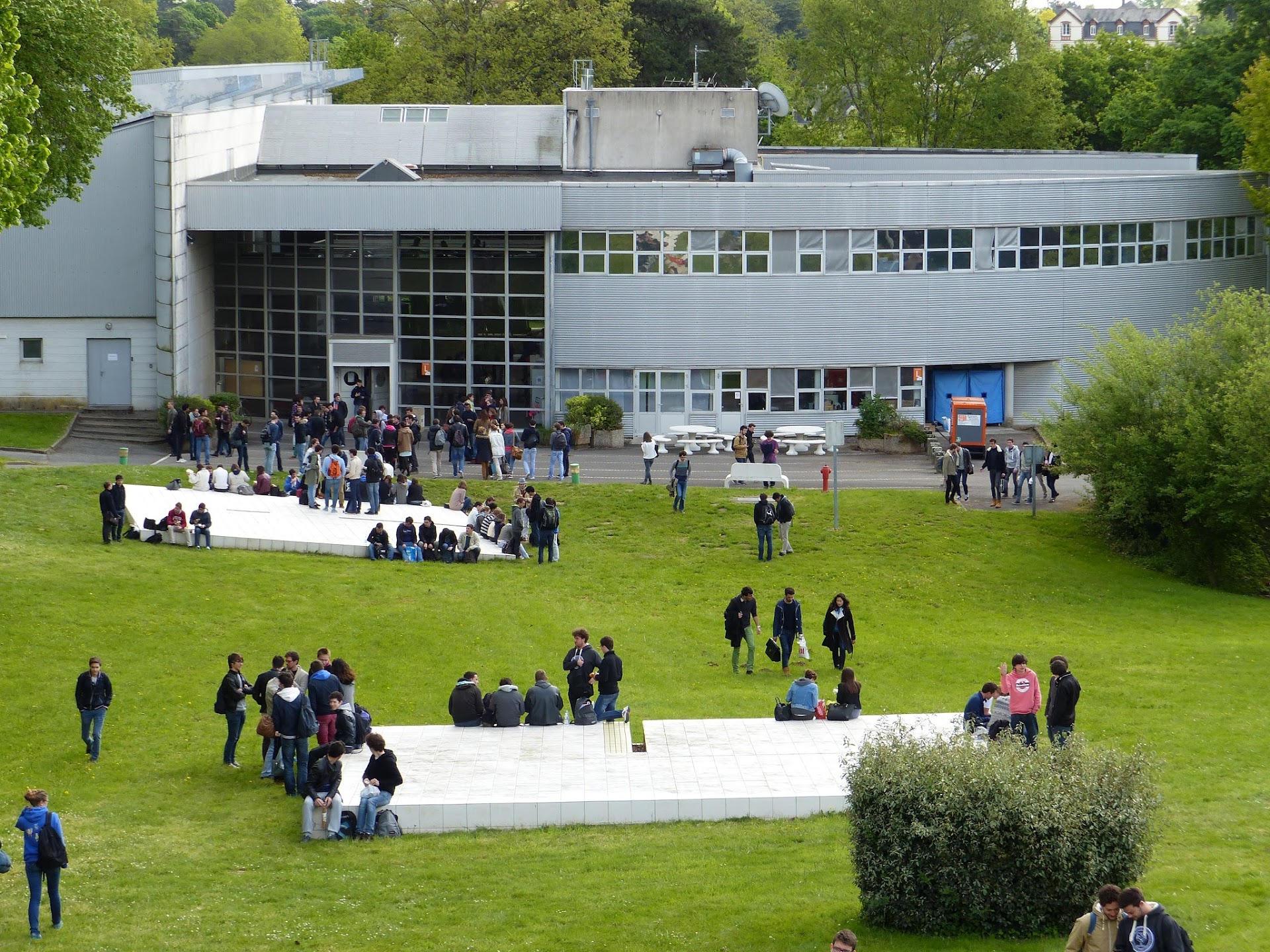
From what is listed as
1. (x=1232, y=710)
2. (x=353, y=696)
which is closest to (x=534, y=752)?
(x=353, y=696)

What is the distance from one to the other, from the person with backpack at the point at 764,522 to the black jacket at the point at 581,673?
1086 centimetres

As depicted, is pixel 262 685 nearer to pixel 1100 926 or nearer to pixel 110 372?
pixel 1100 926

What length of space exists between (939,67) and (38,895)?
69.5 meters

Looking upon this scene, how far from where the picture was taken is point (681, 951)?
1477 cm

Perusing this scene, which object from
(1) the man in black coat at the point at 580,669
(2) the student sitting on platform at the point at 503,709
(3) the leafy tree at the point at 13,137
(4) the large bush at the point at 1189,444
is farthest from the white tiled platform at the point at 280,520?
(4) the large bush at the point at 1189,444

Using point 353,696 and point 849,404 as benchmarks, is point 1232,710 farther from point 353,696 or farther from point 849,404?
point 849,404

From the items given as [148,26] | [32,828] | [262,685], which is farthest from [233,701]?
[148,26]

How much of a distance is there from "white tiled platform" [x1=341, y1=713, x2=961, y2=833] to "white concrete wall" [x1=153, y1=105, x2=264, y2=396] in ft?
89.6

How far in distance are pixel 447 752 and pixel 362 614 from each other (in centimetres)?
720

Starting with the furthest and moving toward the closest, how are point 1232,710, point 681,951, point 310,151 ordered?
1. point 310,151
2. point 1232,710
3. point 681,951

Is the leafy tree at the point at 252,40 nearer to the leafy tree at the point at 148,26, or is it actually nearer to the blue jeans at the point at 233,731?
the leafy tree at the point at 148,26

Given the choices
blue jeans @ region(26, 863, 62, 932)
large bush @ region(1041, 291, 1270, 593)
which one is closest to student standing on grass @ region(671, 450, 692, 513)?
large bush @ region(1041, 291, 1270, 593)

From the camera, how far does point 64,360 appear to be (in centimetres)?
4778

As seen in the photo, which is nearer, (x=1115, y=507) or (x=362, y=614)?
(x=362, y=614)
